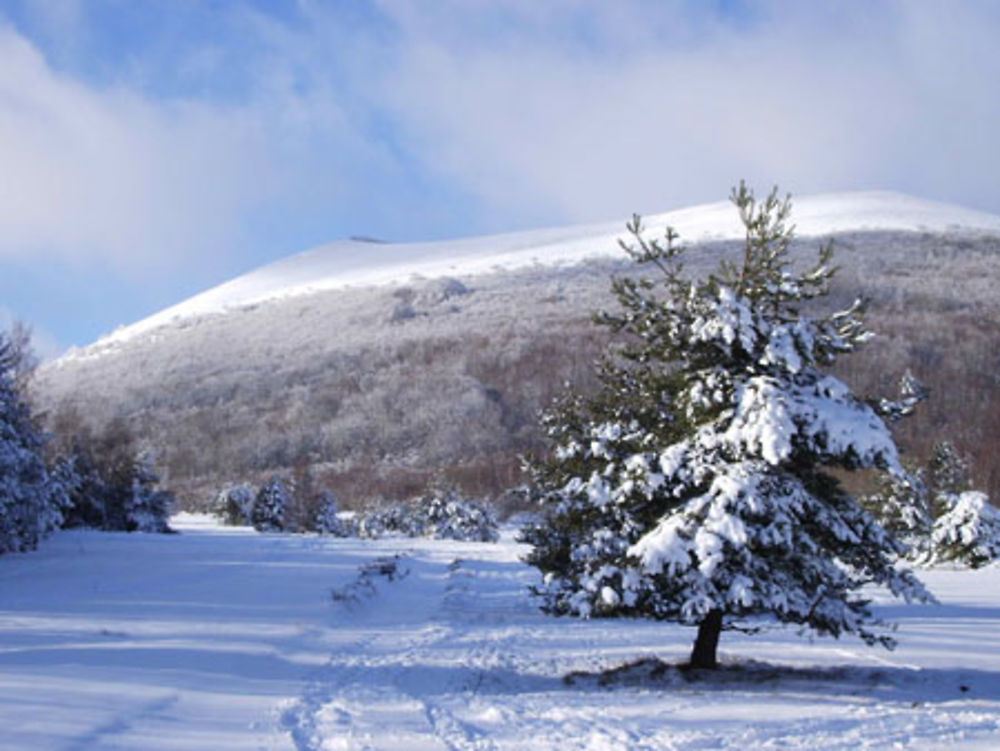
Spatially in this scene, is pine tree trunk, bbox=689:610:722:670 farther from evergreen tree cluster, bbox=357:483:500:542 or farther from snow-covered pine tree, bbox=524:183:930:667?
evergreen tree cluster, bbox=357:483:500:542

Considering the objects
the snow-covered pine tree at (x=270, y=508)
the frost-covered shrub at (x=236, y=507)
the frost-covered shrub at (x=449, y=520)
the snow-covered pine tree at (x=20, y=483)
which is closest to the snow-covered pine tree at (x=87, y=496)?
the snow-covered pine tree at (x=20, y=483)

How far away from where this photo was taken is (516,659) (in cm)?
1389

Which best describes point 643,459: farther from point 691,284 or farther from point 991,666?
point 991,666

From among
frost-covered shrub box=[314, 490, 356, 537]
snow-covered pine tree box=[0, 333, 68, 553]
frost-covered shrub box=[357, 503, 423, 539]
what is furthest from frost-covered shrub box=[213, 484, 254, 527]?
snow-covered pine tree box=[0, 333, 68, 553]

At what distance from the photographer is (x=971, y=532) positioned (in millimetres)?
36906

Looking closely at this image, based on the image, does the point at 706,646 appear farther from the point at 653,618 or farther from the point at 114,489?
the point at 114,489

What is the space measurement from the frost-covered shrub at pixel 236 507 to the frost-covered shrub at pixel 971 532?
57.1m

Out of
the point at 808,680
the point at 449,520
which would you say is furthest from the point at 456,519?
the point at 808,680

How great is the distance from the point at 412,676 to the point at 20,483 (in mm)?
17563

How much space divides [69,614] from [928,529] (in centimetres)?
4155

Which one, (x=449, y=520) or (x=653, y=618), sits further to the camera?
(x=449, y=520)

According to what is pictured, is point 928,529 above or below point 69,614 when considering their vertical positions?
below

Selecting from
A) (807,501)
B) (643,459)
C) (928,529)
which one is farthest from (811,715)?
(928,529)

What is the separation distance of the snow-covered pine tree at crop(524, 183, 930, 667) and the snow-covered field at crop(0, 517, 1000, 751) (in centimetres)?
123
